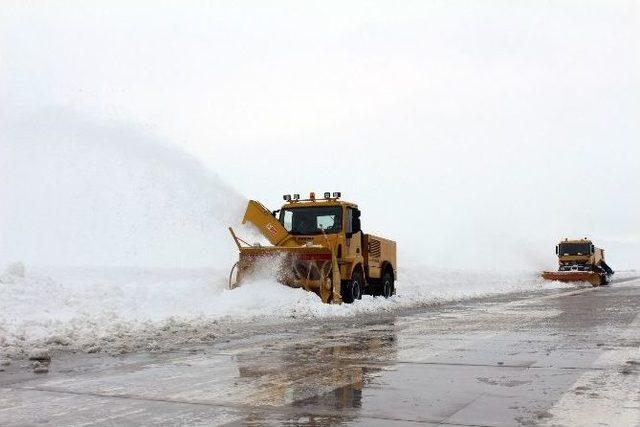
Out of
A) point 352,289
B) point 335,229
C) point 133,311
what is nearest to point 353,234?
point 335,229

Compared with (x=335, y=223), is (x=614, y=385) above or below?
→ below

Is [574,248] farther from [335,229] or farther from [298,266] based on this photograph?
[298,266]

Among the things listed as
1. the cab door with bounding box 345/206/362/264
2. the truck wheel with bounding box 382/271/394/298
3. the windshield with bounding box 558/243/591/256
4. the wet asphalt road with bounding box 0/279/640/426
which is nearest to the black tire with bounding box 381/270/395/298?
the truck wheel with bounding box 382/271/394/298

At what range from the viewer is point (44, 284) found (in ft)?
47.2

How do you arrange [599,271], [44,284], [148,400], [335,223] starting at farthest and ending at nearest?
1. [599,271]
2. [335,223]
3. [44,284]
4. [148,400]

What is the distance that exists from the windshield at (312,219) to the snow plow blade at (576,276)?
985 inches

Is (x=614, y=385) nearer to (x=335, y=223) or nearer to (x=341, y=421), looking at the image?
(x=341, y=421)

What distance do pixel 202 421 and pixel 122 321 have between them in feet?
22.7

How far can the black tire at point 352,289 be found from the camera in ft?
56.4

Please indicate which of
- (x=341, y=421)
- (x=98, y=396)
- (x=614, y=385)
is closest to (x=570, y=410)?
(x=614, y=385)

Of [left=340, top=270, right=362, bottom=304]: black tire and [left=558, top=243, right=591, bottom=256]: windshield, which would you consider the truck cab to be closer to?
[left=340, top=270, right=362, bottom=304]: black tire

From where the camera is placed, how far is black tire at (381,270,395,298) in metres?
20.6

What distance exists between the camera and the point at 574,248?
40094 millimetres

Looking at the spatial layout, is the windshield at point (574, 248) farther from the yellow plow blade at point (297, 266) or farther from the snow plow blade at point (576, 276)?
the yellow plow blade at point (297, 266)
